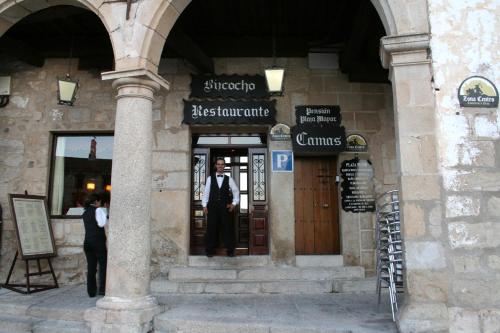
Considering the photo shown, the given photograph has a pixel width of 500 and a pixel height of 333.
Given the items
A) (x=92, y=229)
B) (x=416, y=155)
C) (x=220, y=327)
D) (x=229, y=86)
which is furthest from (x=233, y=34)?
(x=220, y=327)

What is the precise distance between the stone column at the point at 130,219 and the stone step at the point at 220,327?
16cm

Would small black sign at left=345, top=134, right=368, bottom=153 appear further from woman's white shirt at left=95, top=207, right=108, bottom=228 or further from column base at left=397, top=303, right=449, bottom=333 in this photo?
woman's white shirt at left=95, top=207, right=108, bottom=228

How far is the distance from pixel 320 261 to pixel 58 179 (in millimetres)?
4281

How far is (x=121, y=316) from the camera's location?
3785 mm

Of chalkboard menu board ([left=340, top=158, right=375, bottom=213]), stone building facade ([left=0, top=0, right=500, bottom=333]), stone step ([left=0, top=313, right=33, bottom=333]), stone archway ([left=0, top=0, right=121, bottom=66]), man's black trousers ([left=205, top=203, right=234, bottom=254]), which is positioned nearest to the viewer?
stone building facade ([left=0, top=0, right=500, bottom=333])

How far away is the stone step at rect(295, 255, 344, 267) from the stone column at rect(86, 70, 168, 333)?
8.54 ft

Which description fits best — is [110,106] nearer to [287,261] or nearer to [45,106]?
[45,106]

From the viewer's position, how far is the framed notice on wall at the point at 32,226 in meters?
5.48

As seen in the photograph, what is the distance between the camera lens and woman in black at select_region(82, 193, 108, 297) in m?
4.98

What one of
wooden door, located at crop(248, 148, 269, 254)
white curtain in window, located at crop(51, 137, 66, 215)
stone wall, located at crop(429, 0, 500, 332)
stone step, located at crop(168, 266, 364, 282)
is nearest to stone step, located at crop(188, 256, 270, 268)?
stone step, located at crop(168, 266, 364, 282)

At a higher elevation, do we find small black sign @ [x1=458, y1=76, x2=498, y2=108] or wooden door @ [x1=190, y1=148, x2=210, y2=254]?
small black sign @ [x1=458, y1=76, x2=498, y2=108]

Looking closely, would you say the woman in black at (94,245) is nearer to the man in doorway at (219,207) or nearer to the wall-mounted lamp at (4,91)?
the man in doorway at (219,207)

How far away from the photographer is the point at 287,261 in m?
6.08

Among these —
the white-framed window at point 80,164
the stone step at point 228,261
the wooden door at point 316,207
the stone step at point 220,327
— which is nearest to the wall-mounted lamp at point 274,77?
the wooden door at point 316,207
